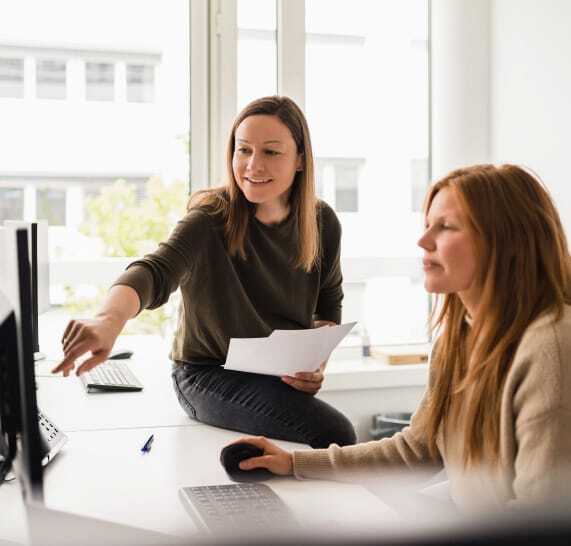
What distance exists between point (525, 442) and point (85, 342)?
0.74 metres

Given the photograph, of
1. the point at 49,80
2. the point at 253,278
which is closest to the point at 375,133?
the point at 49,80

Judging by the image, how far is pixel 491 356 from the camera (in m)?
1.22

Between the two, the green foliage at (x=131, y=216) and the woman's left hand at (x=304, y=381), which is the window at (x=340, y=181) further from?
the woman's left hand at (x=304, y=381)

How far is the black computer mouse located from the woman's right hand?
279 mm

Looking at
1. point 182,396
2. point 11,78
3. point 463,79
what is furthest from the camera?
point 463,79

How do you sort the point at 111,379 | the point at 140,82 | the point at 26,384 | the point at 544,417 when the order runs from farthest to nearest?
1. the point at 140,82
2. the point at 111,379
3. the point at 544,417
4. the point at 26,384

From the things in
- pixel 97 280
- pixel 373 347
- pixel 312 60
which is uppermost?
pixel 312 60

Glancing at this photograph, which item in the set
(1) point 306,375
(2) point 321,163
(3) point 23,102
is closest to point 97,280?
(3) point 23,102

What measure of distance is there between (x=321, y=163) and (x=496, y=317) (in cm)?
246

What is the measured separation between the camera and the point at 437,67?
3.73m

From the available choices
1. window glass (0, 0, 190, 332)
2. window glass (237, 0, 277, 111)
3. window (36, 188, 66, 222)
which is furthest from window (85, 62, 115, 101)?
A: window glass (237, 0, 277, 111)

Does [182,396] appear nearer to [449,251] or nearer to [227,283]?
[227,283]

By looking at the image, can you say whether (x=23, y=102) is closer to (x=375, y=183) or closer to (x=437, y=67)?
(x=375, y=183)

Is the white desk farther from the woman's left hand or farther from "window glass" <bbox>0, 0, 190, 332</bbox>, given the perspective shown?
"window glass" <bbox>0, 0, 190, 332</bbox>
